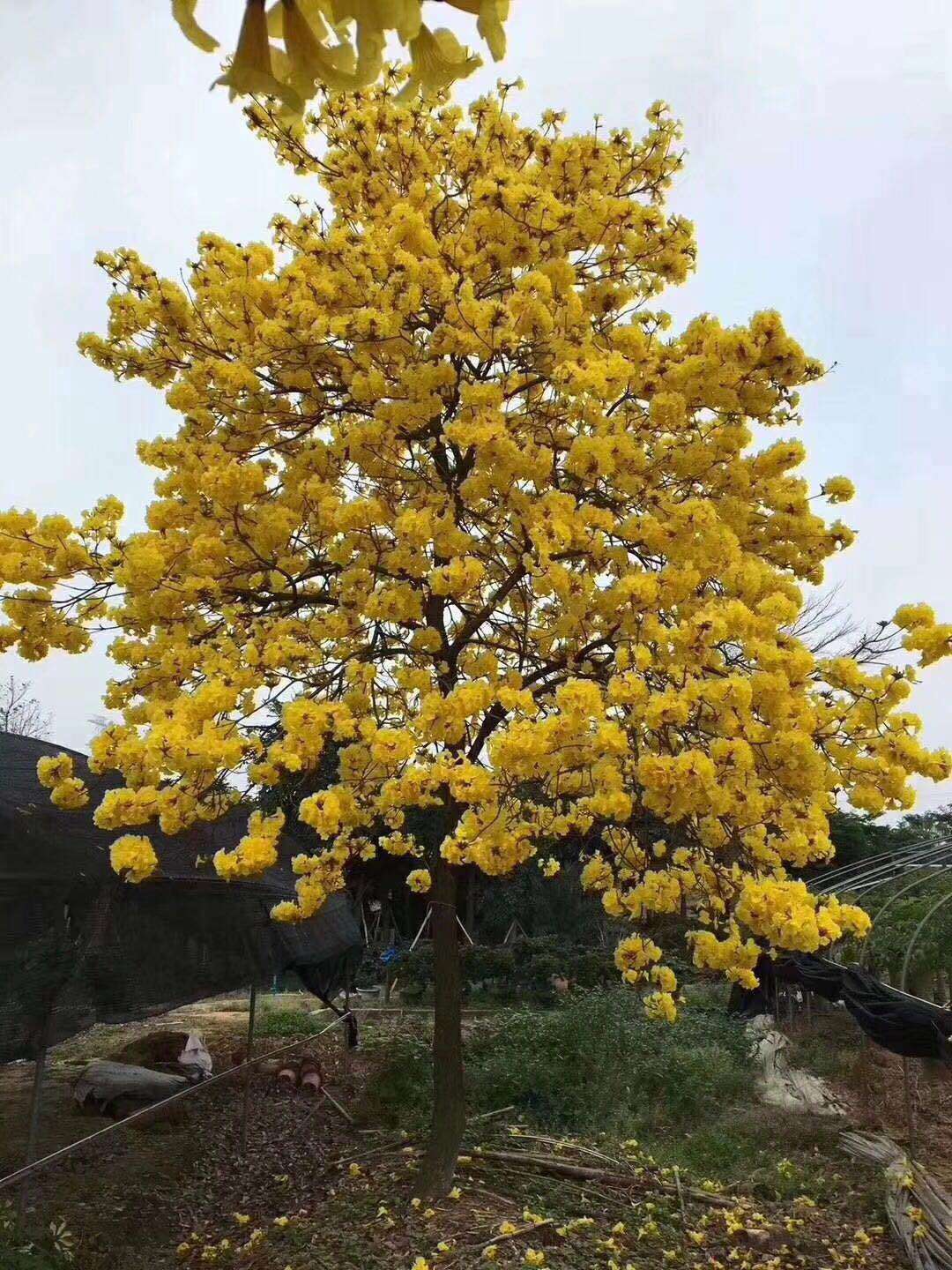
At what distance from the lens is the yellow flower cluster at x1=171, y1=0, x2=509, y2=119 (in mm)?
1013

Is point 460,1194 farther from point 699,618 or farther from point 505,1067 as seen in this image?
point 699,618

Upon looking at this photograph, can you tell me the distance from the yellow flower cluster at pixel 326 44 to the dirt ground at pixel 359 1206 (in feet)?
17.1

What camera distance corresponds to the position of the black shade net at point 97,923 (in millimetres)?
4520

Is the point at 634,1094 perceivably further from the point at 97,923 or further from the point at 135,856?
the point at 135,856

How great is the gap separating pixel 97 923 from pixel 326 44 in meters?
5.00

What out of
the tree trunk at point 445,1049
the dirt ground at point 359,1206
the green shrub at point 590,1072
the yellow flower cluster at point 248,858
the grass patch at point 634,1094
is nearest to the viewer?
the yellow flower cluster at point 248,858

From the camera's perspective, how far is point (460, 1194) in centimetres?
534

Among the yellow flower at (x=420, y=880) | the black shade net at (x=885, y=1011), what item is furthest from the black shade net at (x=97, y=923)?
the black shade net at (x=885, y=1011)

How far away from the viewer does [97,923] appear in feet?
16.4

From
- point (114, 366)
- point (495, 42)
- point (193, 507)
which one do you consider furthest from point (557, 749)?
point (114, 366)

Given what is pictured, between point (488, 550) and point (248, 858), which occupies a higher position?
point (488, 550)

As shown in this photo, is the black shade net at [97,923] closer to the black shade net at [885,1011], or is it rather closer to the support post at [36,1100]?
the support post at [36,1100]

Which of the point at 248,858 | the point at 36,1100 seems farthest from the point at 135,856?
the point at 36,1100

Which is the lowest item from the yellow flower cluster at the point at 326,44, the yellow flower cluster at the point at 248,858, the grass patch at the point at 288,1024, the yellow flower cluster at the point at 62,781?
the grass patch at the point at 288,1024
